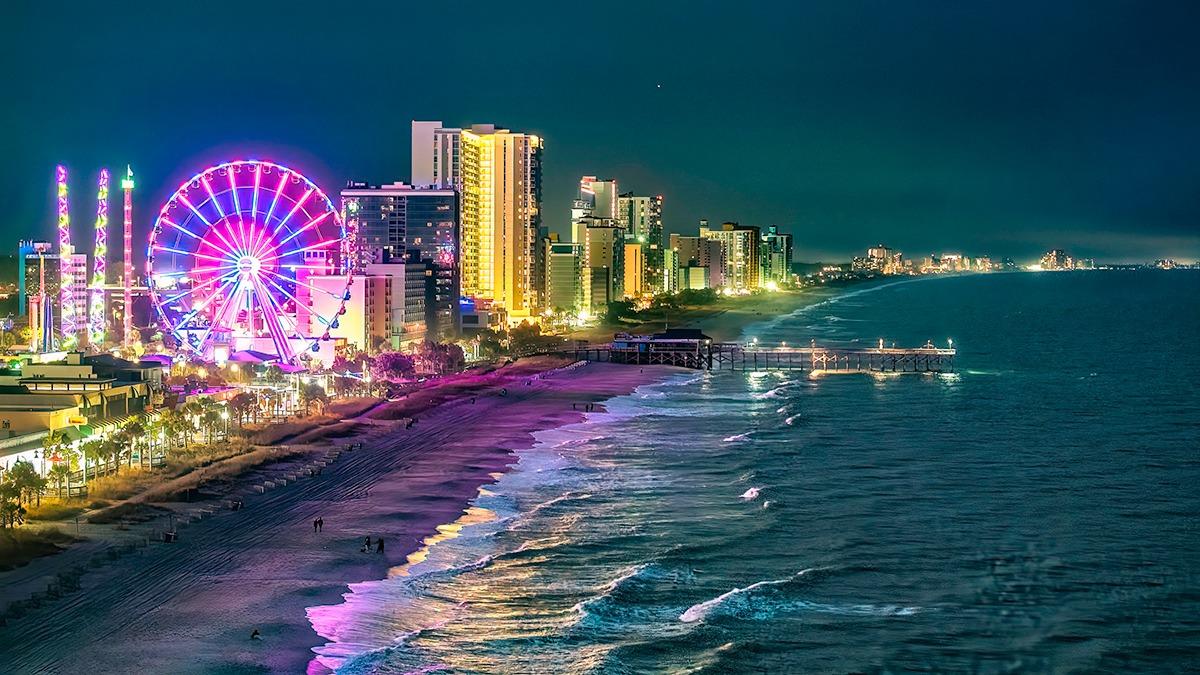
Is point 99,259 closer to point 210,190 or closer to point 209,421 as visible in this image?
point 210,190

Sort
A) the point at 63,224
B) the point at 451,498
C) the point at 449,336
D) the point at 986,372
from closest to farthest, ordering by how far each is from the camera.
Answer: the point at 451,498
the point at 63,224
the point at 986,372
the point at 449,336

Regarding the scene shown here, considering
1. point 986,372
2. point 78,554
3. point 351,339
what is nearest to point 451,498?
point 78,554

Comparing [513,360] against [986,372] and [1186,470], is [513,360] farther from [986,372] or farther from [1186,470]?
[1186,470]

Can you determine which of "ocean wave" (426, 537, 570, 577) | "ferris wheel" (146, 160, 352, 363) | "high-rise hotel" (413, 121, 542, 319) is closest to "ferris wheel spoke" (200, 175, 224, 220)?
"ferris wheel" (146, 160, 352, 363)

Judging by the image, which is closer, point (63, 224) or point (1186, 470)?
point (1186, 470)

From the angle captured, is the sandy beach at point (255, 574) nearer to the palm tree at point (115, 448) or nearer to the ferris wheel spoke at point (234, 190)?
the palm tree at point (115, 448)

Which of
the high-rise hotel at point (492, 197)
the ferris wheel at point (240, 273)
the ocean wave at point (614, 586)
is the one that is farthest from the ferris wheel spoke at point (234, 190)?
the high-rise hotel at point (492, 197)
